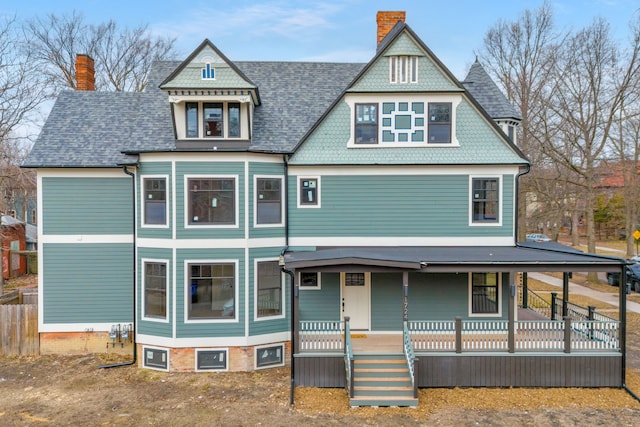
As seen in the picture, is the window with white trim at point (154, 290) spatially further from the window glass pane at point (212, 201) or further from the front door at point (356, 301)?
the front door at point (356, 301)

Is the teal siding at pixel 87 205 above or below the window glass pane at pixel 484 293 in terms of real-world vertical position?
above

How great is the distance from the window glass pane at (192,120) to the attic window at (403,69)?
6484 mm

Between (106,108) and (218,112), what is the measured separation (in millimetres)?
5424

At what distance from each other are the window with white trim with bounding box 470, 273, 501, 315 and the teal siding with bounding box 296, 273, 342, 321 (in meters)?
4.45

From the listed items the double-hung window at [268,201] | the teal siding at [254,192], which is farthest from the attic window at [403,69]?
the double-hung window at [268,201]

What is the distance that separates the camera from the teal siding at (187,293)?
1204 centimetres

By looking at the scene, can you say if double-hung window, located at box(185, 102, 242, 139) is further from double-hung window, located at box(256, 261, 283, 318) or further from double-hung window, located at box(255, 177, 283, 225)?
double-hung window, located at box(256, 261, 283, 318)

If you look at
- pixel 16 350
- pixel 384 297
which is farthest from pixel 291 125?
pixel 16 350

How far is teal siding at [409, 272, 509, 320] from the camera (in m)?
13.0

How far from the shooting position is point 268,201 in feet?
41.9

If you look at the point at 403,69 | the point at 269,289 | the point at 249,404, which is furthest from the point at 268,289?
the point at 403,69

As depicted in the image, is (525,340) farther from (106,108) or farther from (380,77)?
(106,108)

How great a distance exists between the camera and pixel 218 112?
12773mm

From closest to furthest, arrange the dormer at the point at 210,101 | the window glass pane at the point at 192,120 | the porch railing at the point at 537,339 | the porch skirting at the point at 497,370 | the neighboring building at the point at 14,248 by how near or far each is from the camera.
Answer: the porch skirting at the point at 497,370 → the porch railing at the point at 537,339 → the dormer at the point at 210,101 → the window glass pane at the point at 192,120 → the neighboring building at the point at 14,248
